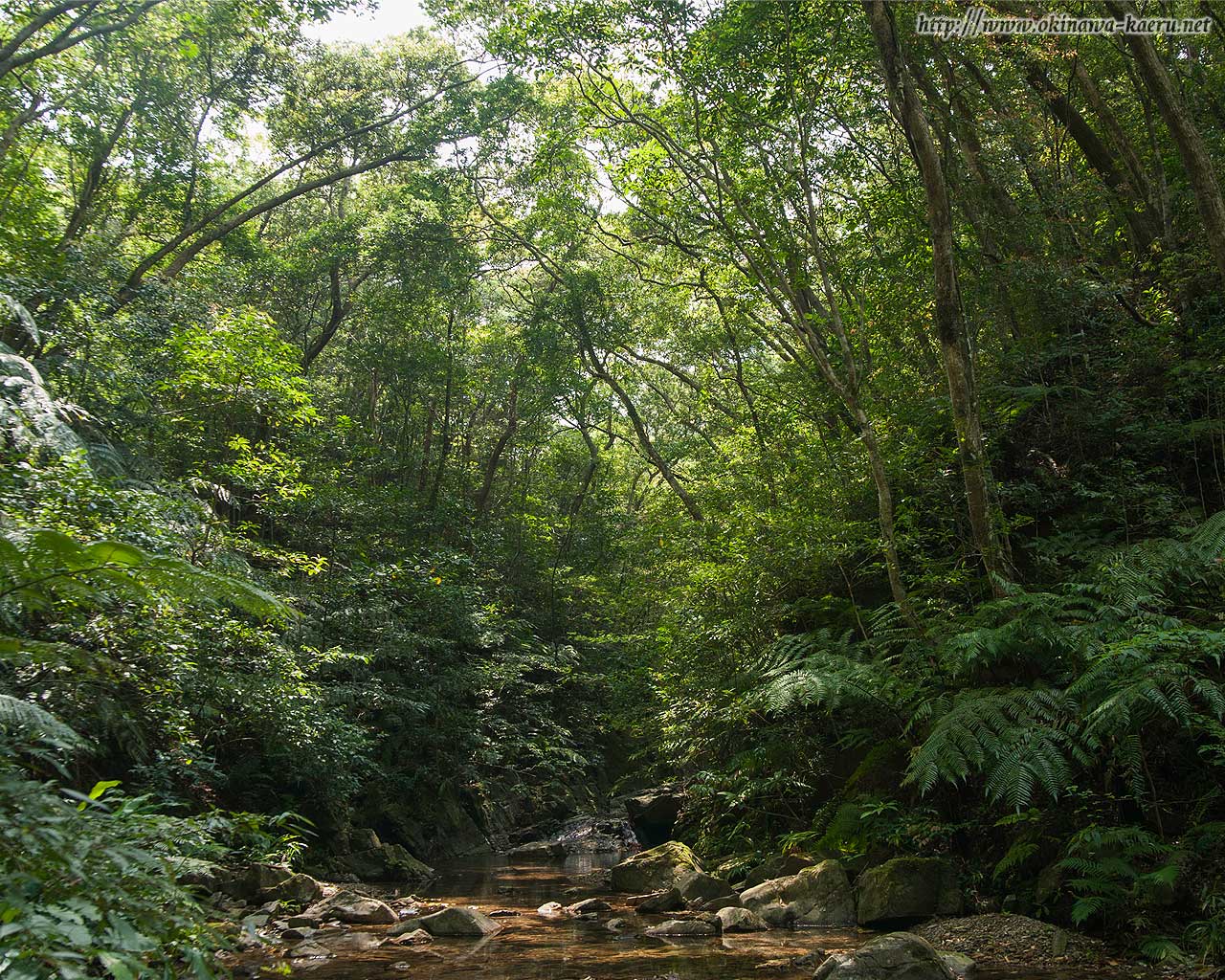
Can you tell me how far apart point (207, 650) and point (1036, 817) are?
7.25 m

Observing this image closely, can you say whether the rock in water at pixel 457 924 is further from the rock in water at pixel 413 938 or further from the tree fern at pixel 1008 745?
the tree fern at pixel 1008 745

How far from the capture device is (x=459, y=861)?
12.5m

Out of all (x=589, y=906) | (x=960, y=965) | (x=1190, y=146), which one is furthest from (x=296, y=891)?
(x=1190, y=146)

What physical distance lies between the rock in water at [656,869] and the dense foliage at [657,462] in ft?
2.32

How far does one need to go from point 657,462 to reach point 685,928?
9948mm

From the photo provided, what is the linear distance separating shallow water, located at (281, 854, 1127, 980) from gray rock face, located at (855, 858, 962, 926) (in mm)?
217

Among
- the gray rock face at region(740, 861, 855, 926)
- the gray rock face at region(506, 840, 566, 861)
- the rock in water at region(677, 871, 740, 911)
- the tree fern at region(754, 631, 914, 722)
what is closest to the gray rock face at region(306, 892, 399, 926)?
the rock in water at region(677, 871, 740, 911)

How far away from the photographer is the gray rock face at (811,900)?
666 centimetres

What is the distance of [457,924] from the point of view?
7230 mm

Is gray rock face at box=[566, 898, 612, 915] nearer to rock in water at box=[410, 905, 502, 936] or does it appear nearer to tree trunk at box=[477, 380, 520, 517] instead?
rock in water at box=[410, 905, 502, 936]

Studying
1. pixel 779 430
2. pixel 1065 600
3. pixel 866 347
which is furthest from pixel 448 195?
pixel 1065 600

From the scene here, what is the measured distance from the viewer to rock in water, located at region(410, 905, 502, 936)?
283 inches

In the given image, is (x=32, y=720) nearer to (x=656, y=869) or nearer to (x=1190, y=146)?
(x=656, y=869)

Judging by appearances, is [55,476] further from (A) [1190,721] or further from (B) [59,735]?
(A) [1190,721]
